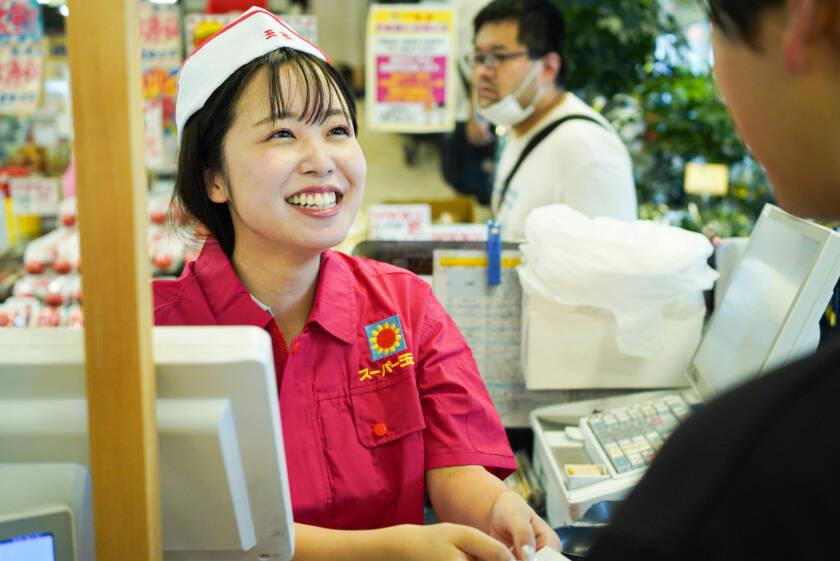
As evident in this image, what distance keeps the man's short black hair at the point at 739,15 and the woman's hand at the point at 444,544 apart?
2.60 feet

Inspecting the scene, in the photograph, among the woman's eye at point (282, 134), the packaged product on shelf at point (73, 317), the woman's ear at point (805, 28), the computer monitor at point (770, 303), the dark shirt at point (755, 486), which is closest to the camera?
the dark shirt at point (755, 486)

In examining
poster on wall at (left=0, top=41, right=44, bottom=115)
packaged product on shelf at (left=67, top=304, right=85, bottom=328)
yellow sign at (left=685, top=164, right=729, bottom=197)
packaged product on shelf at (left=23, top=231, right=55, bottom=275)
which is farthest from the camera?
yellow sign at (left=685, top=164, right=729, bottom=197)

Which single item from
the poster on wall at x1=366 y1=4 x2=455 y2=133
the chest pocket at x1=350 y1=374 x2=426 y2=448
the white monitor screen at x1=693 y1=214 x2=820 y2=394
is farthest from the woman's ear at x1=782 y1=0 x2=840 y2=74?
the poster on wall at x1=366 y1=4 x2=455 y2=133

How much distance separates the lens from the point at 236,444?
87cm

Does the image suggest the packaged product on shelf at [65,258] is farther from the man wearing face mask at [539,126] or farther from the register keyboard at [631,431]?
the register keyboard at [631,431]

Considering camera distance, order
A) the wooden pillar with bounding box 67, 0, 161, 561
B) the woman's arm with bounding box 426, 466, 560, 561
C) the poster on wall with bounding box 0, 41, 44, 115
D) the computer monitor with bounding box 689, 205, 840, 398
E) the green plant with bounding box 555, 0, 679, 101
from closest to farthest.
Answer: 1. the wooden pillar with bounding box 67, 0, 161, 561
2. the woman's arm with bounding box 426, 466, 560, 561
3. the computer monitor with bounding box 689, 205, 840, 398
4. the poster on wall with bounding box 0, 41, 44, 115
5. the green plant with bounding box 555, 0, 679, 101

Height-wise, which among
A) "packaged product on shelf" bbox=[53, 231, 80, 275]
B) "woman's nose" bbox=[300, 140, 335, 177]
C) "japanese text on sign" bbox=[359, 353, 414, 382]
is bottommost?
"packaged product on shelf" bbox=[53, 231, 80, 275]

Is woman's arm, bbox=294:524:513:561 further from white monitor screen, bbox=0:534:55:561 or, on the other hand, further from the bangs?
the bangs

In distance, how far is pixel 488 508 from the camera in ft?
4.56

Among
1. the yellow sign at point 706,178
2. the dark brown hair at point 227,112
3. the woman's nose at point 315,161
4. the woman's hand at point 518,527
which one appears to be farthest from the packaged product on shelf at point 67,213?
the yellow sign at point 706,178

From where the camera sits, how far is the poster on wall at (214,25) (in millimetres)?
→ 3535

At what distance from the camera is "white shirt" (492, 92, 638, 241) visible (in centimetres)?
277

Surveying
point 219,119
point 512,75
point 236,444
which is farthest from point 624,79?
point 236,444

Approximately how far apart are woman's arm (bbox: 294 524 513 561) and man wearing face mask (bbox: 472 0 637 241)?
1.71 meters
